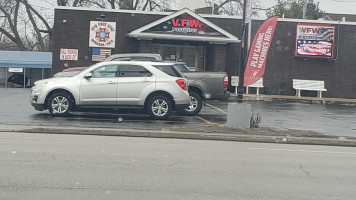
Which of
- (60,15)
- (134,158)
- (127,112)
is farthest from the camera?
(60,15)

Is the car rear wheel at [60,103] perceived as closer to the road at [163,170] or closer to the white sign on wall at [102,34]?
the road at [163,170]

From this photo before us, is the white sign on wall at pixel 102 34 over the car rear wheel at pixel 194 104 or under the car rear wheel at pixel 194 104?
over

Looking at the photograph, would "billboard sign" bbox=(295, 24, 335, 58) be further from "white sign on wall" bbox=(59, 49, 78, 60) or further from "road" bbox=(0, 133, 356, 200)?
"road" bbox=(0, 133, 356, 200)

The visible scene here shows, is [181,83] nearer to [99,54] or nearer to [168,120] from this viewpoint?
[168,120]

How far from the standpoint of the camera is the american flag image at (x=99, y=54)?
81.4ft

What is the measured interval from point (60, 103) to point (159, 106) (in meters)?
2.94

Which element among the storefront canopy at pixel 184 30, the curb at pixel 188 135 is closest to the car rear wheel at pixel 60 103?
the curb at pixel 188 135

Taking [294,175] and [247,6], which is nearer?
[294,175]

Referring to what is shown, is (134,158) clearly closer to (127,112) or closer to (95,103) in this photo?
(95,103)

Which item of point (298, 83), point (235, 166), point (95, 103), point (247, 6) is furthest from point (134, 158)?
point (298, 83)

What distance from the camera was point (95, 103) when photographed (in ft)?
43.4

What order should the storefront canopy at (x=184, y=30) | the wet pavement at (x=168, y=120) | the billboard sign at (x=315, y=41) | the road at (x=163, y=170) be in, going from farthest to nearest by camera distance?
the billboard sign at (x=315, y=41), the storefront canopy at (x=184, y=30), the wet pavement at (x=168, y=120), the road at (x=163, y=170)

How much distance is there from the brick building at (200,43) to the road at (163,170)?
14.3 metres

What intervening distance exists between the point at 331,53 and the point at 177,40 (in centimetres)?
900
